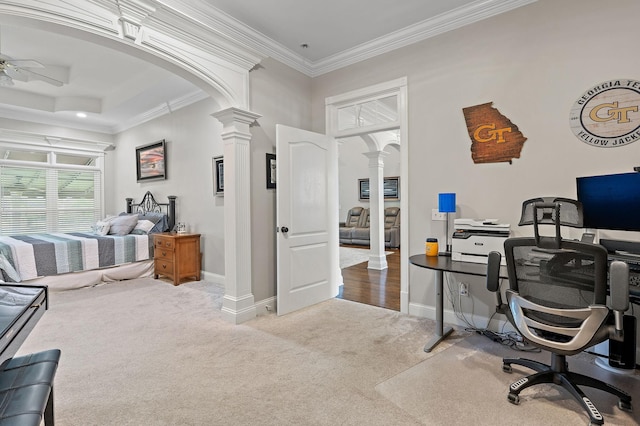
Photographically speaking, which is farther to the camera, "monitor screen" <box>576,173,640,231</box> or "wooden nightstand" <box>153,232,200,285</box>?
"wooden nightstand" <box>153,232,200,285</box>

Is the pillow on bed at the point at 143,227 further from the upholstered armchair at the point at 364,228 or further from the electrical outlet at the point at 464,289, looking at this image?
the upholstered armchair at the point at 364,228

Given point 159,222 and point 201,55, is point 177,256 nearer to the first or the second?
point 159,222

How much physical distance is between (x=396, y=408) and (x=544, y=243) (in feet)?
4.02

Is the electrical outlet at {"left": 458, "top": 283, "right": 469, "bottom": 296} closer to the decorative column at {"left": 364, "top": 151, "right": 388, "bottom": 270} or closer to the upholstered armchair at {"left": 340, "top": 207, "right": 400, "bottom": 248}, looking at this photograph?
the decorative column at {"left": 364, "top": 151, "right": 388, "bottom": 270}

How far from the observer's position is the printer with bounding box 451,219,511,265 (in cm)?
251

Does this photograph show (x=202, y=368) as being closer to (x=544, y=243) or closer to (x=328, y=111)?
(x=544, y=243)

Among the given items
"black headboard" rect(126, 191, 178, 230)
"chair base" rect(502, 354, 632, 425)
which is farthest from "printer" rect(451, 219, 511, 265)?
"black headboard" rect(126, 191, 178, 230)

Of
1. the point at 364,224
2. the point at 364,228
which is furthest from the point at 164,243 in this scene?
the point at 364,224

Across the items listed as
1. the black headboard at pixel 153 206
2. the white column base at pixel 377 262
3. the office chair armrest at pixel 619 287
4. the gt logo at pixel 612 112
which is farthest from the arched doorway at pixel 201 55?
the white column base at pixel 377 262

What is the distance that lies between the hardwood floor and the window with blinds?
5.53 meters

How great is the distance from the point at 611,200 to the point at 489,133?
1.04m

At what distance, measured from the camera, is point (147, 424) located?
1663mm

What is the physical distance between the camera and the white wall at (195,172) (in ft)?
15.4

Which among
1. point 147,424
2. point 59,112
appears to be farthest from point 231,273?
point 59,112
